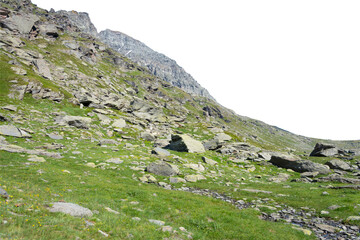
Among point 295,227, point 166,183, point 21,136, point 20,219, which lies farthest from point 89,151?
point 295,227

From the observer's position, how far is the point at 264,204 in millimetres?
19750

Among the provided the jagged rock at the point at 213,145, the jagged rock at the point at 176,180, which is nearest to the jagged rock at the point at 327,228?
the jagged rock at the point at 176,180

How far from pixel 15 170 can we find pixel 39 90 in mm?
53309

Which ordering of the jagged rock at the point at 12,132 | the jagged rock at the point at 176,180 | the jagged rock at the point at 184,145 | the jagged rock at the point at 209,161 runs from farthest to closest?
the jagged rock at the point at 184,145
the jagged rock at the point at 209,161
the jagged rock at the point at 12,132
the jagged rock at the point at 176,180

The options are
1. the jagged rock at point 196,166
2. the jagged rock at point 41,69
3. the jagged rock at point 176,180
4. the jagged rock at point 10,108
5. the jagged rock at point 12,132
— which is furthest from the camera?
the jagged rock at point 41,69

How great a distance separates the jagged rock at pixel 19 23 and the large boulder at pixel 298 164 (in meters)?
178

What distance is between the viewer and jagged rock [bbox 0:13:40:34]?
122 m

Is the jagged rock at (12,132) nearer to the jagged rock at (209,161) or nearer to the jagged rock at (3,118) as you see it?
the jagged rock at (3,118)

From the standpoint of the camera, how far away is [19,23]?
131 m

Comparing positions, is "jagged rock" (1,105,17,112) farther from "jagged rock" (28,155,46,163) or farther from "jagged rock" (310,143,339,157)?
"jagged rock" (310,143,339,157)

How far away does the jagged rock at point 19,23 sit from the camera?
122 m

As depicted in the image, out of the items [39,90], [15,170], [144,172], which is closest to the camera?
[15,170]

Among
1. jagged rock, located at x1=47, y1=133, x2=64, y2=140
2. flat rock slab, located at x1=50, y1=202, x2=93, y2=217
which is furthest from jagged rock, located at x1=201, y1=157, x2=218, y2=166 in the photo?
jagged rock, located at x1=47, y1=133, x2=64, y2=140

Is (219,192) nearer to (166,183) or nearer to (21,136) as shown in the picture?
(166,183)
